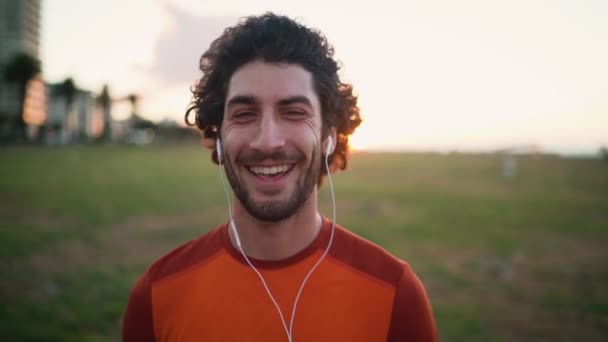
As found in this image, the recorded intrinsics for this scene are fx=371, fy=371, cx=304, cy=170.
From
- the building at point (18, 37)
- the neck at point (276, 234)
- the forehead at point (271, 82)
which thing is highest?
the building at point (18, 37)

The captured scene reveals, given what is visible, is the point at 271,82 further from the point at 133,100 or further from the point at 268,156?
the point at 133,100

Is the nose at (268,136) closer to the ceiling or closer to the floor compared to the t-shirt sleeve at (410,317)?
closer to the ceiling

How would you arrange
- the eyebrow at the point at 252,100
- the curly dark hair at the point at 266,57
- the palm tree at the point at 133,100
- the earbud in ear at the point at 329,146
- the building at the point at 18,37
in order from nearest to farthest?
1. the eyebrow at the point at 252,100
2. the curly dark hair at the point at 266,57
3. the earbud in ear at the point at 329,146
4. the palm tree at the point at 133,100
5. the building at the point at 18,37

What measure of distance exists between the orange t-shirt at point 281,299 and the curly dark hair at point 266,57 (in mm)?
866

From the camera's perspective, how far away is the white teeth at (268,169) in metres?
2.01

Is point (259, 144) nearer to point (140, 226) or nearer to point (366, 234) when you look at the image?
point (366, 234)

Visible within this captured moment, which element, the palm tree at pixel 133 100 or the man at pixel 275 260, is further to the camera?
the palm tree at pixel 133 100

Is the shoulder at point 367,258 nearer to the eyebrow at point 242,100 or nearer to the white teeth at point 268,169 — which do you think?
the white teeth at point 268,169

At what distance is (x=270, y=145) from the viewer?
1.99m

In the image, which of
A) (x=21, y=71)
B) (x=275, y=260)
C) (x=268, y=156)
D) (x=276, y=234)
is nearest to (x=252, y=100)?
(x=268, y=156)

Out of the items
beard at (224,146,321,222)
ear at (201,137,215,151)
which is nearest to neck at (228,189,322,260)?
beard at (224,146,321,222)

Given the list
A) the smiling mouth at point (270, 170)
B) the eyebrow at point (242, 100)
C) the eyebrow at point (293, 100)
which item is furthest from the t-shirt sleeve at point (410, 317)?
the eyebrow at point (242, 100)

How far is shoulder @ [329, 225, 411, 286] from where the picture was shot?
2.05m

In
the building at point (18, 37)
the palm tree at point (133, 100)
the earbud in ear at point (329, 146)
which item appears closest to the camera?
the earbud in ear at point (329, 146)
